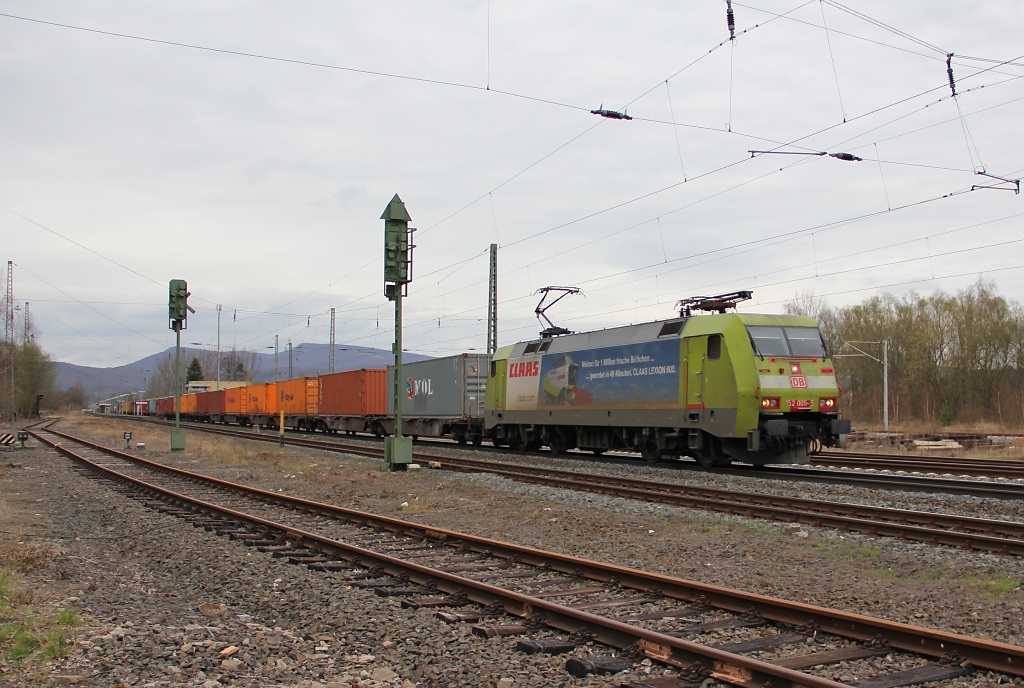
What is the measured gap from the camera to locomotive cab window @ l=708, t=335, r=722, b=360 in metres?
17.8

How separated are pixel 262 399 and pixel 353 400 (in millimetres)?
16993

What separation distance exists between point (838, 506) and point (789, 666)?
7.34 m

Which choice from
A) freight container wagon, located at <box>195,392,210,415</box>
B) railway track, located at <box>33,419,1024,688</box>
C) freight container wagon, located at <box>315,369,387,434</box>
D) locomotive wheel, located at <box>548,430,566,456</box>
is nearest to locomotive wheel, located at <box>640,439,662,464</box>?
locomotive wheel, located at <box>548,430,566,456</box>

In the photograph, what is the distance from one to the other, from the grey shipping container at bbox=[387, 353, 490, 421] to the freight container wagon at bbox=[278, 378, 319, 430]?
1108 cm

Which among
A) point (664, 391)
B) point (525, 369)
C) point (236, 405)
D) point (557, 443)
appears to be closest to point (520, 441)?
point (557, 443)

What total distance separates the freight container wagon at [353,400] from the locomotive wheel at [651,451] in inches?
621

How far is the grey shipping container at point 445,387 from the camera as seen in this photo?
1131 inches

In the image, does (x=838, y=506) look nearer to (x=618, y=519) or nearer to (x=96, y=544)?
(x=618, y=519)

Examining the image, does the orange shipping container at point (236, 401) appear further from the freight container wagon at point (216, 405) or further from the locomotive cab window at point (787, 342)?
the locomotive cab window at point (787, 342)

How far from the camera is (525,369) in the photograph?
25.1 meters

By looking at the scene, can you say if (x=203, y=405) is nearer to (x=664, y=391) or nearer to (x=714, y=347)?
(x=664, y=391)

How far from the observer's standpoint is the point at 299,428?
163 ft

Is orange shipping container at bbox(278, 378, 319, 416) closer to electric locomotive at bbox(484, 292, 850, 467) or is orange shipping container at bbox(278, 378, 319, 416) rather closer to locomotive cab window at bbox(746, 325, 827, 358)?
electric locomotive at bbox(484, 292, 850, 467)

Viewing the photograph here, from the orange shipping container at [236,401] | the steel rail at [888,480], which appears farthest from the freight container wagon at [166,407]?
the steel rail at [888,480]
